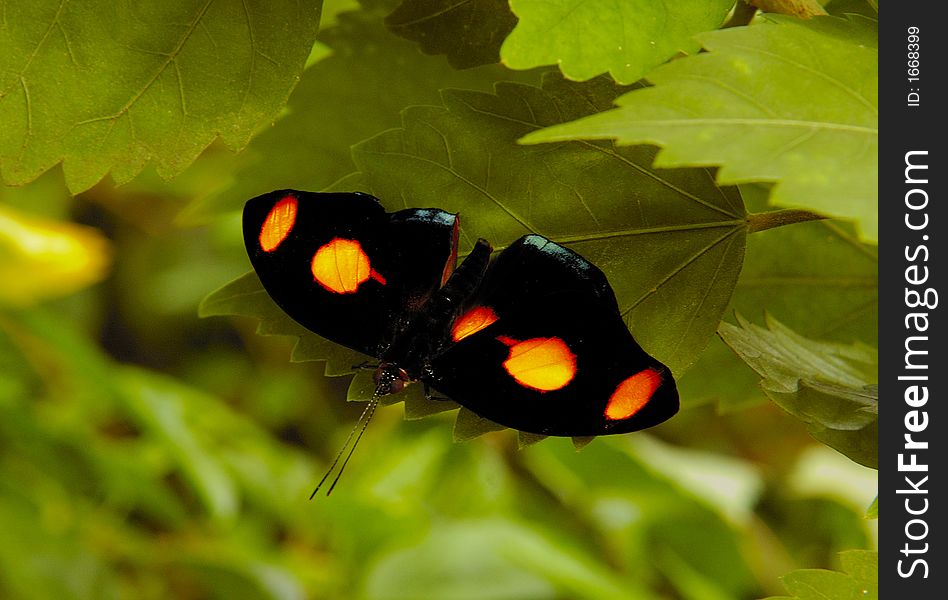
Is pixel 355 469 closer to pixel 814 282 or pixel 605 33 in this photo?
pixel 814 282

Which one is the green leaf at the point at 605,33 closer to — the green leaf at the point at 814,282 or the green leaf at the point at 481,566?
the green leaf at the point at 814,282

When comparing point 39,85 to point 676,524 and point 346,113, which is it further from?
point 676,524

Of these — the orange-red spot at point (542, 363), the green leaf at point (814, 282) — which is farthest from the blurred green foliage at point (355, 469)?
the orange-red spot at point (542, 363)

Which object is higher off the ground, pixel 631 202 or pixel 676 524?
pixel 631 202

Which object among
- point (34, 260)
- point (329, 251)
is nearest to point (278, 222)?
point (329, 251)

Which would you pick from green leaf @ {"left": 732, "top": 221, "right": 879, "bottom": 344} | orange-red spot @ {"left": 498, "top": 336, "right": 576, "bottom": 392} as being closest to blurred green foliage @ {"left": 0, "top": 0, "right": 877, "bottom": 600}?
green leaf @ {"left": 732, "top": 221, "right": 879, "bottom": 344}

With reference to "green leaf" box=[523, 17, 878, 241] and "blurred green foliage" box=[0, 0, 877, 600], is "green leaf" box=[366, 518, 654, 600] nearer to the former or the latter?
"blurred green foliage" box=[0, 0, 877, 600]
